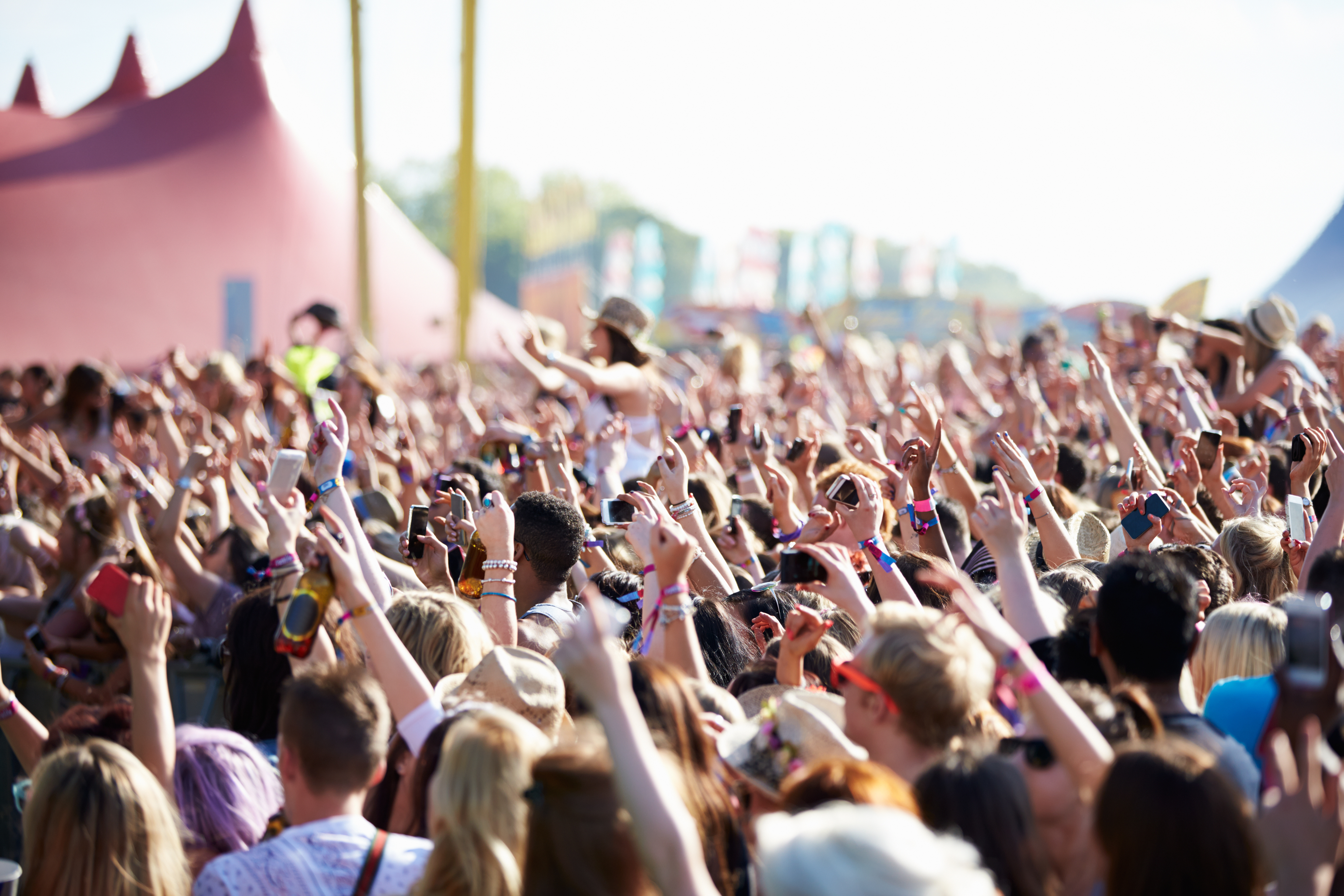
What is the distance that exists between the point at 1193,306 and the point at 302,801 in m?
8.26

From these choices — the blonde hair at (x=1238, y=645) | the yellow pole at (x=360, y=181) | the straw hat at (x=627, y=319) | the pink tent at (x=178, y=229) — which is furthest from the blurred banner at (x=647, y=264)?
the blonde hair at (x=1238, y=645)

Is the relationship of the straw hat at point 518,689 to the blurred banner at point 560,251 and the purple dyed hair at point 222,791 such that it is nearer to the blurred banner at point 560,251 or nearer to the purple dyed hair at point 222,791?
the purple dyed hair at point 222,791

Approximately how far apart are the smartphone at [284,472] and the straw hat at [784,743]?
5.61 ft

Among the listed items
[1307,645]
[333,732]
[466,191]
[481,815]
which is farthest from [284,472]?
[466,191]

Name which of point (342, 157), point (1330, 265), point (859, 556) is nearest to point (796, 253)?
point (342, 157)

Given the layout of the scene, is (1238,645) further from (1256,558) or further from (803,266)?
(803,266)

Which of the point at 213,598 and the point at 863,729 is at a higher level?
the point at 863,729

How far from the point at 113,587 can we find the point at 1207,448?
154 inches

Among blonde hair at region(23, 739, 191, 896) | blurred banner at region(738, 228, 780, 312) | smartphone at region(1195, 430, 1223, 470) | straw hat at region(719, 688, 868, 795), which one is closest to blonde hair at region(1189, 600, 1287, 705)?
straw hat at region(719, 688, 868, 795)

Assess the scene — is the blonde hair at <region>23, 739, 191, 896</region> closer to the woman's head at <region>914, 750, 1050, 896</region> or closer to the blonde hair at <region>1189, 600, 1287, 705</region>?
the woman's head at <region>914, 750, 1050, 896</region>

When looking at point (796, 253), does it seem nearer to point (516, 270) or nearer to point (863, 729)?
point (516, 270)

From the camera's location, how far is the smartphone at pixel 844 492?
3820 mm

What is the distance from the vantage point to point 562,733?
8.98 ft

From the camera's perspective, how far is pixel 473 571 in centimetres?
378
